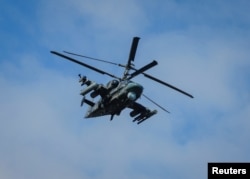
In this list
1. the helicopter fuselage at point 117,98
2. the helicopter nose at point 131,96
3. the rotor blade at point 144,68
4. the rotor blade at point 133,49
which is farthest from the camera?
the rotor blade at point 133,49

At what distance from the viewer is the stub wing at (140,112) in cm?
4400

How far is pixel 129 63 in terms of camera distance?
43.4 meters

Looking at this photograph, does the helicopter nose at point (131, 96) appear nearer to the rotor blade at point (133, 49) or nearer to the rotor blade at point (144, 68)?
the rotor blade at point (144, 68)

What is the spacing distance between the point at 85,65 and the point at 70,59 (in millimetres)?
1340

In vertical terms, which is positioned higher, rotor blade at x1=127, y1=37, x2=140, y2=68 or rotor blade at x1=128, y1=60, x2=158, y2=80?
rotor blade at x1=127, y1=37, x2=140, y2=68

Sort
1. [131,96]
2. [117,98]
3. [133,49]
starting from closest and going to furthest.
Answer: [131,96]
[117,98]
[133,49]

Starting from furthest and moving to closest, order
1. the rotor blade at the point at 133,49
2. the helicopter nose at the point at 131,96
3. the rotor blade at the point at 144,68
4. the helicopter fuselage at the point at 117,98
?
the rotor blade at the point at 133,49 → the helicopter fuselage at the point at 117,98 → the helicopter nose at the point at 131,96 → the rotor blade at the point at 144,68

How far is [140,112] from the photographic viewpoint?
44.2m

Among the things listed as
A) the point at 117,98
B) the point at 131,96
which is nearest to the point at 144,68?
the point at 131,96

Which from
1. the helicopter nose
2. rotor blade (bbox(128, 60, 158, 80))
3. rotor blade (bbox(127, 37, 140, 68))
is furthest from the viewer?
rotor blade (bbox(127, 37, 140, 68))

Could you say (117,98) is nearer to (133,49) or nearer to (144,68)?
(144,68)

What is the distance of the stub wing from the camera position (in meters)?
Result: 44.0

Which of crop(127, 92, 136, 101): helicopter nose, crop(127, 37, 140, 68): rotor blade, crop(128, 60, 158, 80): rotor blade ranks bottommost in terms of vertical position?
crop(127, 92, 136, 101): helicopter nose

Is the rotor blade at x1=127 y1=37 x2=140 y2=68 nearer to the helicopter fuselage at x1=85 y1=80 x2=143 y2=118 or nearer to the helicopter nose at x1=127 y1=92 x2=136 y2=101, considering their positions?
the helicopter fuselage at x1=85 y1=80 x2=143 y2=118
